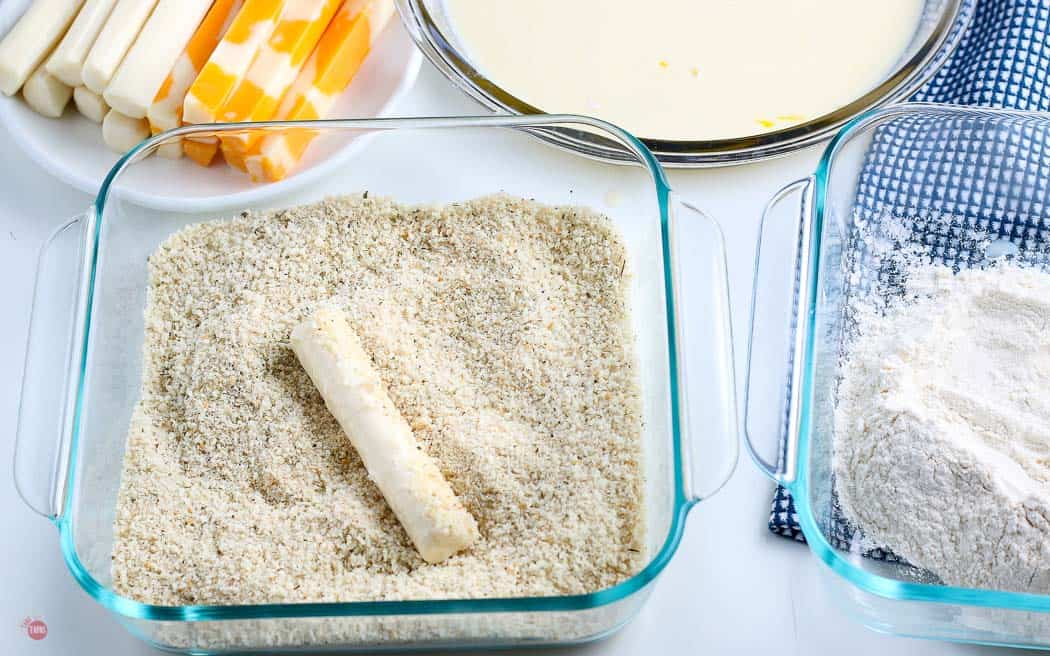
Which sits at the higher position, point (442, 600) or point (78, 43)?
point (78, 43)

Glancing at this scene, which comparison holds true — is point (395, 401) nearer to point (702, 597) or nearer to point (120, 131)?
point (702, 597)

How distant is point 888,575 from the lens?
833mm

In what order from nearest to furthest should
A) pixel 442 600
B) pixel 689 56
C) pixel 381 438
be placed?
pixel 442 600, pixel 381 438, pixel 689 56

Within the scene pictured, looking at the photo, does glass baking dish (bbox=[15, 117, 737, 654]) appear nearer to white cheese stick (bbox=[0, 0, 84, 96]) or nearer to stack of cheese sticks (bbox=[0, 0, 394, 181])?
stack of cheese sticks (bbox=[0, 0, 394, 181])

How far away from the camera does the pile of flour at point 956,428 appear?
0.81 metres

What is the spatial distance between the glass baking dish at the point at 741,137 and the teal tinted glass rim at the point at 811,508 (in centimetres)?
10

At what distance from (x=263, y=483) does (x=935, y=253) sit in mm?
616

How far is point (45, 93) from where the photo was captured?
1.09 m

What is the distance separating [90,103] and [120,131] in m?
0.05

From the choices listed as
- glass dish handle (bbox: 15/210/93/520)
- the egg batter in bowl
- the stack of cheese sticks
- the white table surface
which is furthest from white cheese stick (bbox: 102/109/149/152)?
the egg batter in bowl

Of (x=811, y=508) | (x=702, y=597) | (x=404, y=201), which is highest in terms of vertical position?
(x=404, y=201)

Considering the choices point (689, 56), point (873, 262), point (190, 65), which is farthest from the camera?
point (689, 56)

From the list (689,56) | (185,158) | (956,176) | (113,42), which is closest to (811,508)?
(956,176)

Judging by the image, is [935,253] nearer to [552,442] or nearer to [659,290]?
[659,290]
